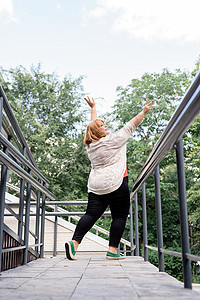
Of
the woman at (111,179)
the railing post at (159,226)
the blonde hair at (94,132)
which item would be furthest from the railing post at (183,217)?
the blonde hair at (94,132)

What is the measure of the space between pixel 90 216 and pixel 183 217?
1.50m

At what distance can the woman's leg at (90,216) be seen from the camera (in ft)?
8.94

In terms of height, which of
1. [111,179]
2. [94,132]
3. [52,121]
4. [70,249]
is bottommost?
[70,249]

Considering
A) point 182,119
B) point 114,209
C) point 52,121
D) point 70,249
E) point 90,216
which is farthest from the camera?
point 52,121

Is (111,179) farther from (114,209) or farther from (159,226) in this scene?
(159,226)

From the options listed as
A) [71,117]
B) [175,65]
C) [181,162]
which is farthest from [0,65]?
[181,162]

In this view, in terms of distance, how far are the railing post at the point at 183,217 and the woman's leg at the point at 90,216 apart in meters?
1.45

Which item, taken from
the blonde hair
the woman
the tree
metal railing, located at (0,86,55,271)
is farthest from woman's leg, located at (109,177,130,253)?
the tree

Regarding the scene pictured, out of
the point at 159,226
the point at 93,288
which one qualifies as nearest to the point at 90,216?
the point at 159,226

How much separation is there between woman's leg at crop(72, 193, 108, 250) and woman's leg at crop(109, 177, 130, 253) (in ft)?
0.34

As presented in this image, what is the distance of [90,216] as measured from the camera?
282 centimetres

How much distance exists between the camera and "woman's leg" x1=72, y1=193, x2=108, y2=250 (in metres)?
2.72

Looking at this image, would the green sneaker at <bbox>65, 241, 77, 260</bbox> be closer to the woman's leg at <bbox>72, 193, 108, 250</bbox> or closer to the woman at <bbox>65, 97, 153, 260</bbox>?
the woman's leg at <bbox>72, 193, 108, 250</bbox>

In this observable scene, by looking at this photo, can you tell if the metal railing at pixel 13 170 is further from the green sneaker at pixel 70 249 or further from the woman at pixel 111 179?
the woman at pixel 111 179
